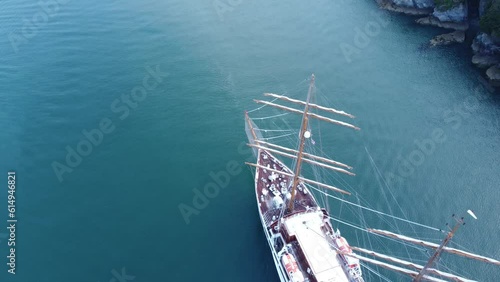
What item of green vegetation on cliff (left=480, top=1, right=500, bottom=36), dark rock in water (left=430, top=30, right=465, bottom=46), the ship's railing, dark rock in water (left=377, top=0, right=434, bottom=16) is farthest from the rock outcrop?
the ship's railing

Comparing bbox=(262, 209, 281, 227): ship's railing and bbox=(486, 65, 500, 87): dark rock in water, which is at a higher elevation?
bbox=(486, 65, 500, 87): dark rock in water

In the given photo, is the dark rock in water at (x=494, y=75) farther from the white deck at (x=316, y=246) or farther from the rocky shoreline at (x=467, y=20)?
the white deck at (x=316, y=246)

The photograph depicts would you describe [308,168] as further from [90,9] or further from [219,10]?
[90,9]

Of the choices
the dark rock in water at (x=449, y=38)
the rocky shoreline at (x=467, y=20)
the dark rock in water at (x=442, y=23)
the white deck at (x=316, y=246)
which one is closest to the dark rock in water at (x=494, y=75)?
the rocky shoreline at (x=467, y=20)

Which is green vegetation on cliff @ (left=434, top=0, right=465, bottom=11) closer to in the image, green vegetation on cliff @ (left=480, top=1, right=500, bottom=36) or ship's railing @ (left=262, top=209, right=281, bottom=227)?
green vegetation on cliff @ (left=480, top=1, right=500, bottom=36)

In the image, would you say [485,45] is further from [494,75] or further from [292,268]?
[292,268]
